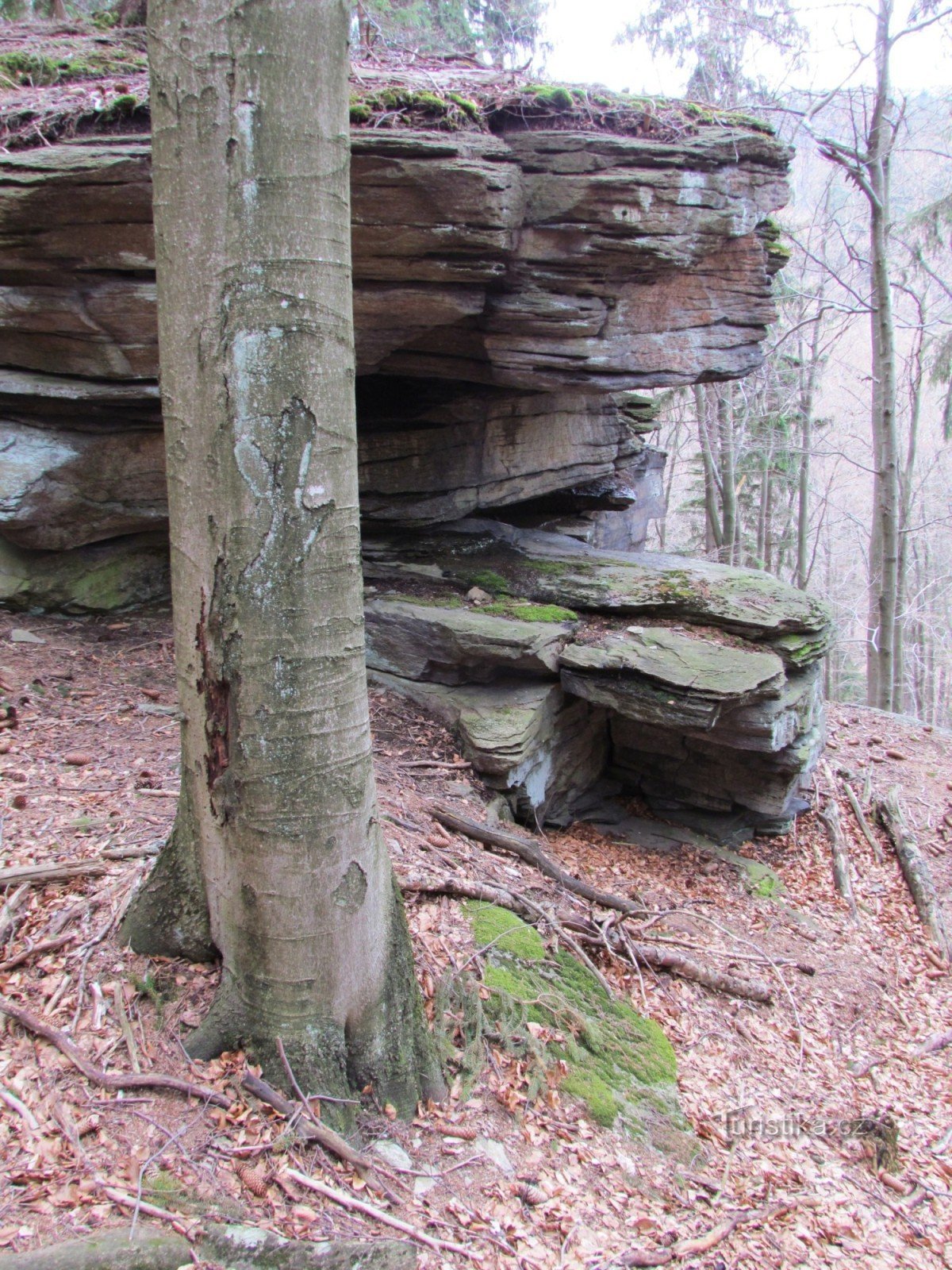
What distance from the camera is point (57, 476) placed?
6.73 metres

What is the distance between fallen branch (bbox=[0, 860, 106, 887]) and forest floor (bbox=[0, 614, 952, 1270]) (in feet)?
0.09

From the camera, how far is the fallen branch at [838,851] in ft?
24.4

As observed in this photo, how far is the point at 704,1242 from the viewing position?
2.83 m

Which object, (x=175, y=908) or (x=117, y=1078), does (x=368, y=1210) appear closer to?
(x=117, y=1078)

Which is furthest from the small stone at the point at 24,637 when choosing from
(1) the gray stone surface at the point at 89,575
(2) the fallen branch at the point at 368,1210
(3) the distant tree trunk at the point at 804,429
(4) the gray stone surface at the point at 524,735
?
(3) the distant tree trunk at the point at 804,429

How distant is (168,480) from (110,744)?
3.15 m

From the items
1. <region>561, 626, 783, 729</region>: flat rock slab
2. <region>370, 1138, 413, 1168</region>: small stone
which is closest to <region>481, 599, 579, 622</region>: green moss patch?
<region>561, 626, 783, 729</region>: flat rock slab

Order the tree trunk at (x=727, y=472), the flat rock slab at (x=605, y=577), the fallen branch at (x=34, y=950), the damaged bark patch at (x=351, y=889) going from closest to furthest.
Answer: the damaged bark patch at (x=351, y=889) < the fallen branch at (x=34, y=950) < the flat rock slab at (x=605, y=577) < the tree trunk at (x=727, y=472)

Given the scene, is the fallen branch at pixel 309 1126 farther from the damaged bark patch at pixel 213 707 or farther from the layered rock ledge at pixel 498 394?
the layered rock ledge at pixel 498 394

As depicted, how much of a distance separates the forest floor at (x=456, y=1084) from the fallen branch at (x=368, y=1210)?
0.02 meters

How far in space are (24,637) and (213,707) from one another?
4.90 m

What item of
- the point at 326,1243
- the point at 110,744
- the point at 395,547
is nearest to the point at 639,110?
the point at 395,547

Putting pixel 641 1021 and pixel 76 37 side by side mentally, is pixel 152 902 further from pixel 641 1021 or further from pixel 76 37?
pixel 76 37

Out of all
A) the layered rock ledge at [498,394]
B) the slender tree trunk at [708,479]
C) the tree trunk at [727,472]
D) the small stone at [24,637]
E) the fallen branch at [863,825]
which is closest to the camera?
the layered rock ledge at [498,394]
